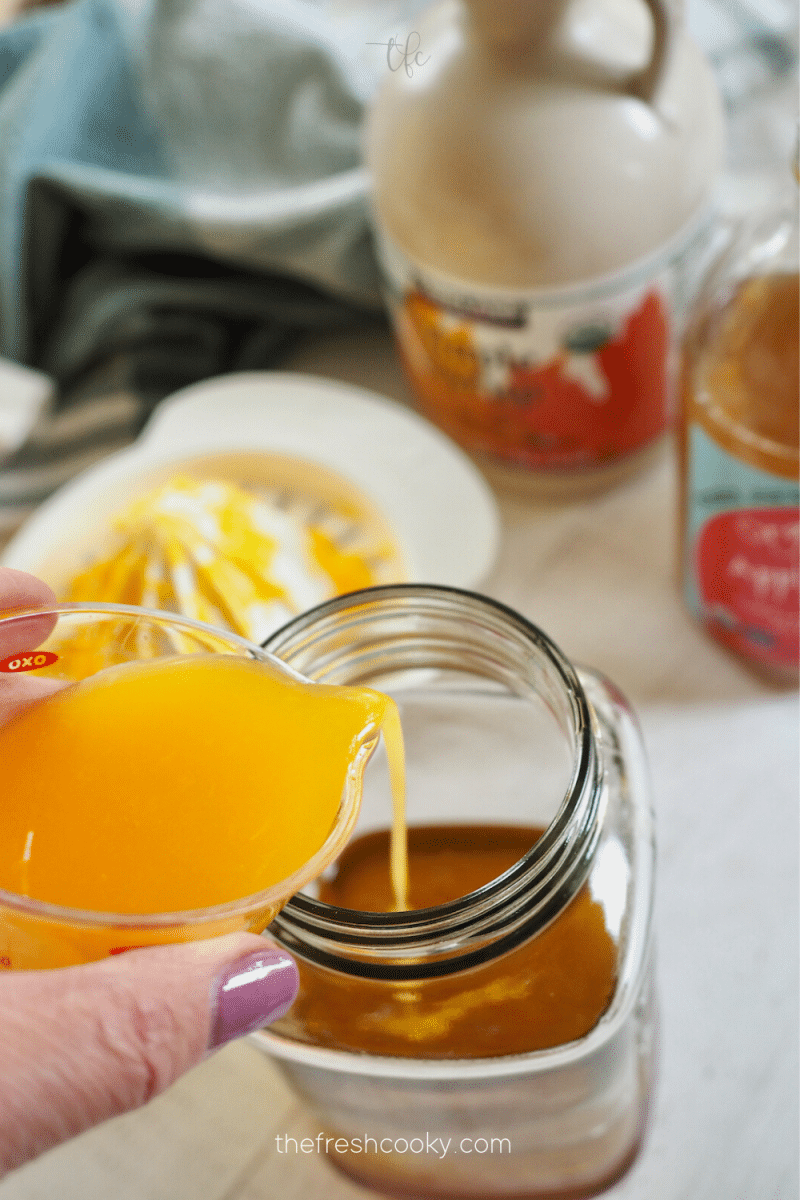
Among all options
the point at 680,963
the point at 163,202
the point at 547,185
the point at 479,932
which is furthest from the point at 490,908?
the point at 163,202

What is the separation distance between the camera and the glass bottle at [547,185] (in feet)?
1.73

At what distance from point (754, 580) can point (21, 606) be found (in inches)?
13.7

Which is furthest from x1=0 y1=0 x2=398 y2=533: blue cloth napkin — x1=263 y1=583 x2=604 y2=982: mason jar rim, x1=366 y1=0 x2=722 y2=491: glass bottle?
x1=263 y1=583 x2=604 y2=982: mason jar rim

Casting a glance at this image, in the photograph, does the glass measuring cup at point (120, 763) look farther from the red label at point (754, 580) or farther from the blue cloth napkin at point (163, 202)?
the blue cloth napkin at point (163, 202)

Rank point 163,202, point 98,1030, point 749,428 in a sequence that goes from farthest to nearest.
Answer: point 163,202 → point 749,428 → point 98,1030

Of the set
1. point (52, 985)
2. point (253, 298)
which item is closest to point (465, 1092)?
point (52, 985)

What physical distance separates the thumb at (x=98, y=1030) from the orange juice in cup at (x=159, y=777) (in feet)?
0.03

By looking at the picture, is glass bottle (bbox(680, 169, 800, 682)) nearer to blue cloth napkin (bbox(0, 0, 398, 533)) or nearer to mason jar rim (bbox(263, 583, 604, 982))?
mason jar rim (bbox(263, 583, 604, 982))

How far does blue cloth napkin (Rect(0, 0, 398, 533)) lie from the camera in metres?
0.74

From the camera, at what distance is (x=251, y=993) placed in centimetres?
34

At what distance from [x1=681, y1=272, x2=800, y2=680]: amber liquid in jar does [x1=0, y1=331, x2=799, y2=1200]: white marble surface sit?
6 centimetres

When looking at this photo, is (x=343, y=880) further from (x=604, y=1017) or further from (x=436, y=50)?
(x=436, y=50)

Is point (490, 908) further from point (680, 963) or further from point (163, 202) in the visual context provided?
point (163, 202)

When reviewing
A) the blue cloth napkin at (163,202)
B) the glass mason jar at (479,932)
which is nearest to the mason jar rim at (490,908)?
the glass mason jar at (479,932)
